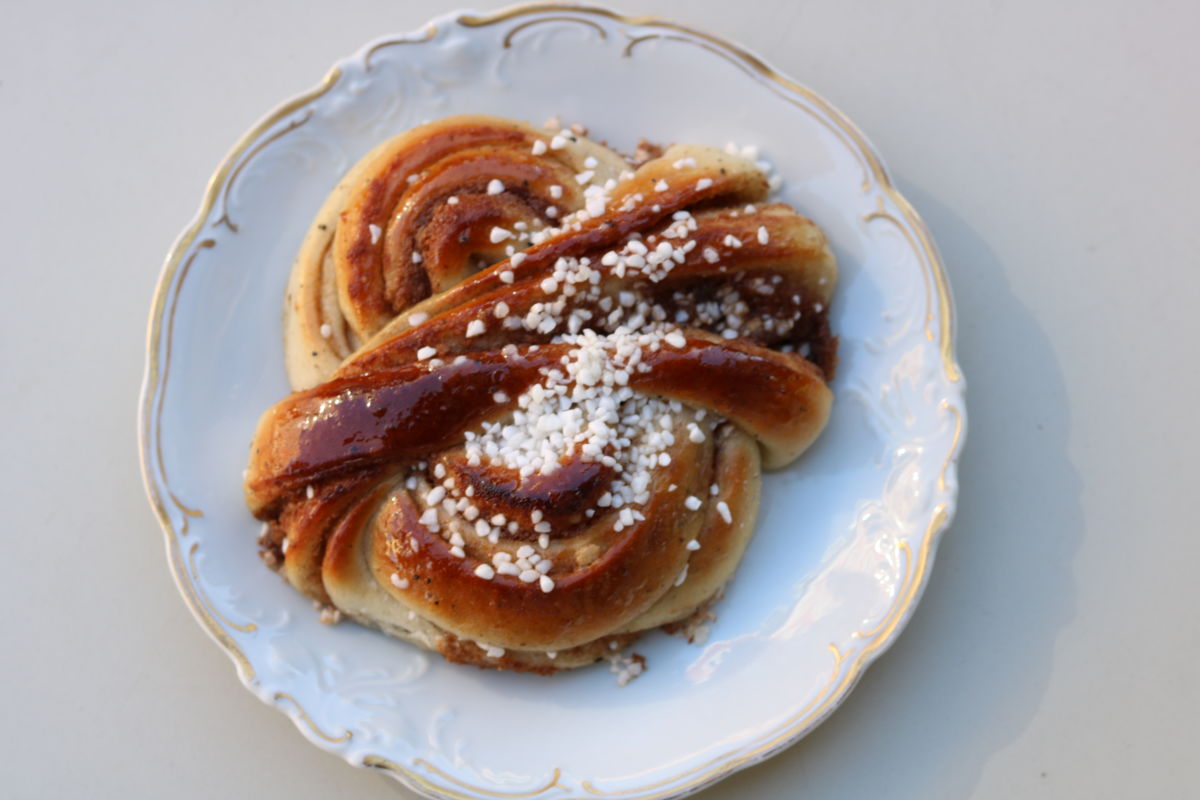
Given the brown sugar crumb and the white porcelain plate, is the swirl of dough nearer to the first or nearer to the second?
the white porcelain plate

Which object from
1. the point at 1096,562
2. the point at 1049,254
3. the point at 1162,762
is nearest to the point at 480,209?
the point at 1049,254

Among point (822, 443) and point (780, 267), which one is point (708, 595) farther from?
point (780, 267)

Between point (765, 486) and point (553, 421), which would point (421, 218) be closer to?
point (553, 421)

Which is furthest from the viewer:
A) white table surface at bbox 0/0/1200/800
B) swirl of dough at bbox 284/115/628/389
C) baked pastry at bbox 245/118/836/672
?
white table surface at bbox 0/0/1200/800

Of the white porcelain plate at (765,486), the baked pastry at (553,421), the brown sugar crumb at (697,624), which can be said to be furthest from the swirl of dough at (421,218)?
the brown sugar crumb at (697,624)

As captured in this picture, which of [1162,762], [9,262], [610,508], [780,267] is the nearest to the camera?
[610,508]

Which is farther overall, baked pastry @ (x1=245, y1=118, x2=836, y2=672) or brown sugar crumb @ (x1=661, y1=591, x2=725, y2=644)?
brown sugar crumb @ (x1=661, y1=591, x2=725, y2=644)

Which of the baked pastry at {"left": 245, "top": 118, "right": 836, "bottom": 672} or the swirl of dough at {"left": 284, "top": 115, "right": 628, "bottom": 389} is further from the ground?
the swirl of dough at {"left": 284, "top": 115, "right": 628, "bottom": 389}

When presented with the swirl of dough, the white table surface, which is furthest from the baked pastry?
the white table surface
